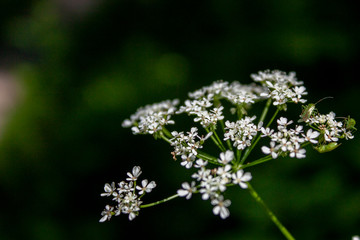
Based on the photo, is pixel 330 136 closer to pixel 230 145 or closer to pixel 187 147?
pixel 230 145

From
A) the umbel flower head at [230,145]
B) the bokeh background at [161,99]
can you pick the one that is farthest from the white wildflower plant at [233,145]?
the bokeh background at [161,99]

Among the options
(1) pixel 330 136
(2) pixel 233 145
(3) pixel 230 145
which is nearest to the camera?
A: (1) pixel 330 136

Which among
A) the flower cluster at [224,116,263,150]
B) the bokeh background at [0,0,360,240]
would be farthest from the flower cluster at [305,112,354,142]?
the bokeh background at [0,0,360,240]

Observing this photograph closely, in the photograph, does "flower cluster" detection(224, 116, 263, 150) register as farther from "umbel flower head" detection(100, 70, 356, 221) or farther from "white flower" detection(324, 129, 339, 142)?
"white flower" detection(324, 129, 339, 142)

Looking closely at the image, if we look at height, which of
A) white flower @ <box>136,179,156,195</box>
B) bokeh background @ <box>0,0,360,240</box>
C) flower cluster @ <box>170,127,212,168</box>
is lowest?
bokeh background @ <box>0,0,360,240</box>

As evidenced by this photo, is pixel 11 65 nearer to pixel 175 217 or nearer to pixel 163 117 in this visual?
pixel 175 217

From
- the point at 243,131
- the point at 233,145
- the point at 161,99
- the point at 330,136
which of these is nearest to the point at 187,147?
the point at 233,145

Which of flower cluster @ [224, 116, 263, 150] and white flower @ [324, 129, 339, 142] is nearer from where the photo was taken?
white flower @ [324, 129, 339, 142]

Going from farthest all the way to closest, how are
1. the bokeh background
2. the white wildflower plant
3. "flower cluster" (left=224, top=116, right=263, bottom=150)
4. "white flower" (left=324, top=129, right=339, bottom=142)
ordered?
the bokeh background, "flower cluster" (left=224, top=116, right=263, bottom=150), "white flower" (left=324, top=129, right=339, bottom=142), the white wildflower plant

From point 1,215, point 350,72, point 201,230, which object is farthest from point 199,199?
point 1,215
